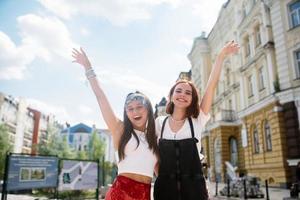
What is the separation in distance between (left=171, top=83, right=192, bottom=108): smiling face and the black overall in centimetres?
37

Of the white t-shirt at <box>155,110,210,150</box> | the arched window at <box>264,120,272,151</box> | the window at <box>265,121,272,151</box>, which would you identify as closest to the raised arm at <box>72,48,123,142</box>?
the white t-shirt at <box>155,110,210,150</box>

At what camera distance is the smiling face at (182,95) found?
291 cm

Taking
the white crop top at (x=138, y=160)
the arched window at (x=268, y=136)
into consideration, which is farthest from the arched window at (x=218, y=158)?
the white crop top at (x=138, y=160)

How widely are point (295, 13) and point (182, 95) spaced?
16935 millimetres

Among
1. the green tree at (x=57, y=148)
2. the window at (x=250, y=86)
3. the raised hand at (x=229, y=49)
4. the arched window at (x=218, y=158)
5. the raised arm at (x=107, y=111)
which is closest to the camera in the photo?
the raised arm at (x=107, y=111)

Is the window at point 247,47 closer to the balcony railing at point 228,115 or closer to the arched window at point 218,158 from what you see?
the balcony railing at point 228,115

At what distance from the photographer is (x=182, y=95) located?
2.92 m

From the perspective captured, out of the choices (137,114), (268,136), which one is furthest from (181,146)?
(268,136)

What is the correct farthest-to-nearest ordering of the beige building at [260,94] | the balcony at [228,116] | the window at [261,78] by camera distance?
1. the balcony at [228,116]
2. the window at [261,78]
3. the beige building at [260,94]

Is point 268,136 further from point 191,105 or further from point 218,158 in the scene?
point 191,105

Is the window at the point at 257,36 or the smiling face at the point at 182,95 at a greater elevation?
the window at the point at 257,36

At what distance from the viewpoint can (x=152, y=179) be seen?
2766 millimetres

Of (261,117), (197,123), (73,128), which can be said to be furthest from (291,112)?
(73,128)

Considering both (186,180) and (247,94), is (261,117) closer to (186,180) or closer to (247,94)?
(247,94)
